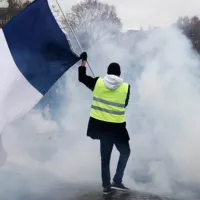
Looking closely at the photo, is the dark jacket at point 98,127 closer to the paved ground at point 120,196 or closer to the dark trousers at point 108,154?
the dark trousers at point 108,154

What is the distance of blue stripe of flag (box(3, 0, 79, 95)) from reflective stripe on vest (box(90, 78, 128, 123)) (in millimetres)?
526

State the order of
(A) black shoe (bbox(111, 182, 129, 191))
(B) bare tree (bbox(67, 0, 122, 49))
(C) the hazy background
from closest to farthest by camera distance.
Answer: (A) black shoe (bbox(111, 182, 129, 191))
(C) the hazy background
(B) bare tree (bbox(67, 0, 122, 49))

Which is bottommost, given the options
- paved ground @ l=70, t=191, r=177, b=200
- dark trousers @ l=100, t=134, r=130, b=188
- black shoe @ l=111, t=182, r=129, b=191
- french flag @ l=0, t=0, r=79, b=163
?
paved ground @ l=70, t=191, r=177, b=200

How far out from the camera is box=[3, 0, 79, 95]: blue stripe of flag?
6.86m

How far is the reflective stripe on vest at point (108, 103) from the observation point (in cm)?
682

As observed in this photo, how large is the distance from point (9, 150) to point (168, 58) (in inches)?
118

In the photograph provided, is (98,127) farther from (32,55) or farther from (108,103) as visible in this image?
(32,55)

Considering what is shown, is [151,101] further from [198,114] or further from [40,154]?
[40,154]

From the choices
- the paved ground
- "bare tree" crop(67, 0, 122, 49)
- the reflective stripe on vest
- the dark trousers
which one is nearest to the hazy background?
the paved ground

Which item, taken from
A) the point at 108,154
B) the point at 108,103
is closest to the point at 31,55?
the point at 108,103

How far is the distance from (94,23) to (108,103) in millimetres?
8656

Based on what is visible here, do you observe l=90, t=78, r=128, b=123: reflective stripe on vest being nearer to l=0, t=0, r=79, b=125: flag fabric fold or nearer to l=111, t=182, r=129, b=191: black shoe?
l=0, t=0, r=79, b=125: flag fabric fold

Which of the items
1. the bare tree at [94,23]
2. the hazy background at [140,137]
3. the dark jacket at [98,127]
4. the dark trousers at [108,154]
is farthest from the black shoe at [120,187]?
the bare tree at [94,23]

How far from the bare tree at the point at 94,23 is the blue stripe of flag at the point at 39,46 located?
1340 mm
